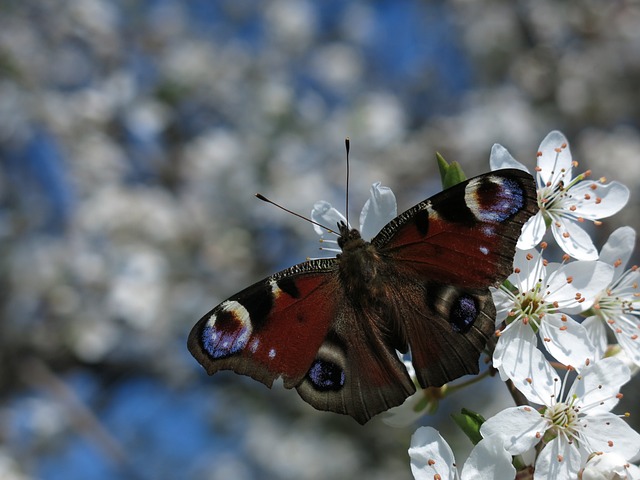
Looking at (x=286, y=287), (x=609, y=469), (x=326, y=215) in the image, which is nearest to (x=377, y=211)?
(x=326, y=215)

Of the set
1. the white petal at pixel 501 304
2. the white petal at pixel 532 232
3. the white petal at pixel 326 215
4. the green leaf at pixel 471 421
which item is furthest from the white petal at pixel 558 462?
the white petal at pixel 326 215

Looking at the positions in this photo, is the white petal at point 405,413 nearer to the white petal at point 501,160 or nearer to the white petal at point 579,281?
the white petal at point 579,281

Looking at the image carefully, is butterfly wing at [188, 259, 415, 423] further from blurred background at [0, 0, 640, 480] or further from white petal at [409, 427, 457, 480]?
blurred background at [0, 0, 640, 480]

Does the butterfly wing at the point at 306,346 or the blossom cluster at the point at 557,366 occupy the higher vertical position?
the butterfly wing at the point at 306,346

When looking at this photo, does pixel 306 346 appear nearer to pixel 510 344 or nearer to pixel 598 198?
pixel 510 344

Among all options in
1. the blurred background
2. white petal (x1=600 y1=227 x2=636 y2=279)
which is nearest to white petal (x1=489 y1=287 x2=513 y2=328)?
white petal (x1=600 y1=227 x2=636 y2=279)

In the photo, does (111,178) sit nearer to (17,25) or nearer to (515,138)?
(17,25)
